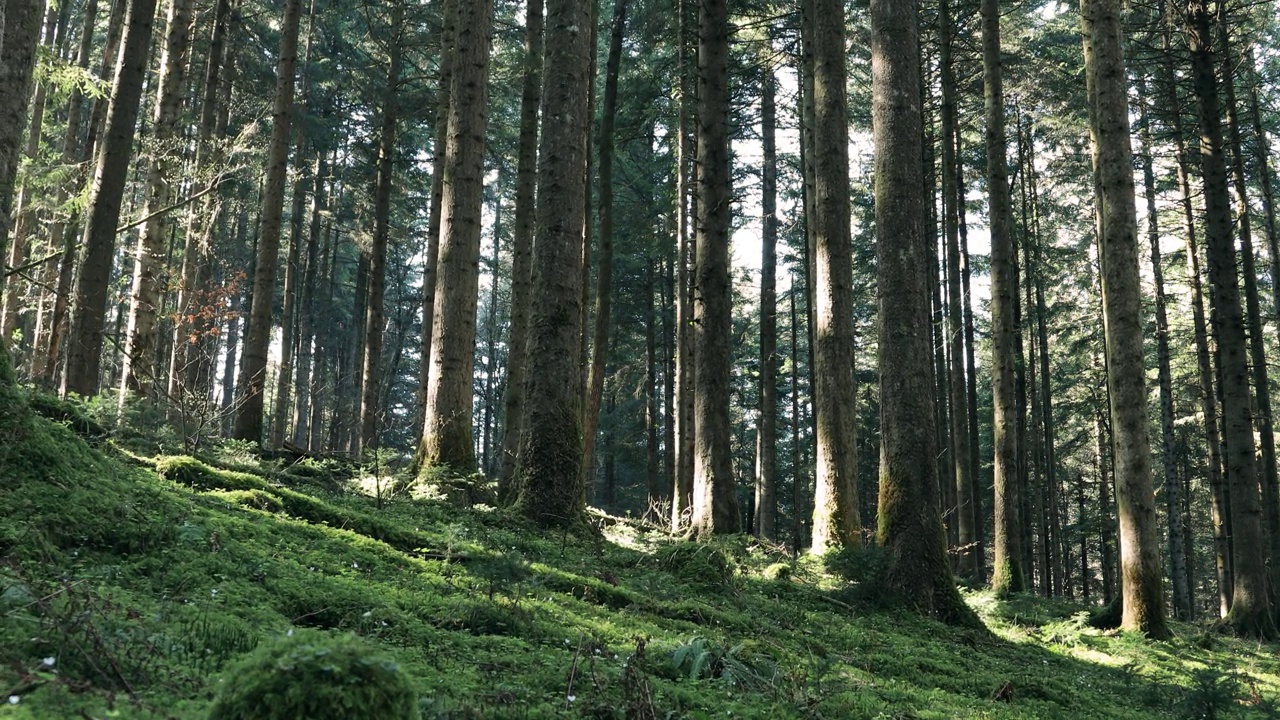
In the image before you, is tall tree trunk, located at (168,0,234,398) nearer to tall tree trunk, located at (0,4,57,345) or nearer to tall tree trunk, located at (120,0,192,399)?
tall tree trunk, located at (120,0,192,399)

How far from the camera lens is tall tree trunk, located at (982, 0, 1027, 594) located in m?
15.4

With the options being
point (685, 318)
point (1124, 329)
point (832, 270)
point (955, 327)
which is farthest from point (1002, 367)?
point (685, 318)

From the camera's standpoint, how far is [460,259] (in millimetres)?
12062

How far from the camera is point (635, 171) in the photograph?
2830cm

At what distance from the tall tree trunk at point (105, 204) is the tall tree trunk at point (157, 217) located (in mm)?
1195

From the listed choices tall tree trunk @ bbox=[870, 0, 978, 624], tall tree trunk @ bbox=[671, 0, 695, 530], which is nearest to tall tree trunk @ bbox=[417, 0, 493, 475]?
tall tree trunk @ bbox=[870, 0, 978, 624]

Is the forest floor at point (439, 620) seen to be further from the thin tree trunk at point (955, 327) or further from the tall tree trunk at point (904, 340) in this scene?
the thin tree trunk at point (955, 327)

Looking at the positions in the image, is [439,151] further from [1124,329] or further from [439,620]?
[439,620]

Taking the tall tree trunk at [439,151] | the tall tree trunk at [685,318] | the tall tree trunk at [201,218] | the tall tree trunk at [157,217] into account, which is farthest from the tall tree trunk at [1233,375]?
the tall tree trunk at [201,218]

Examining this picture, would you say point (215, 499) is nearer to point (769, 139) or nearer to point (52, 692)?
point (52, 692)

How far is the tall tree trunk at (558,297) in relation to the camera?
933 cm

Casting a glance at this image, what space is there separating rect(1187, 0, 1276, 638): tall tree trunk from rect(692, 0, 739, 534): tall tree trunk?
9.40 m

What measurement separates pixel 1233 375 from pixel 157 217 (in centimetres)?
1854

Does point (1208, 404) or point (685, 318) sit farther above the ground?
point (685, 318)
